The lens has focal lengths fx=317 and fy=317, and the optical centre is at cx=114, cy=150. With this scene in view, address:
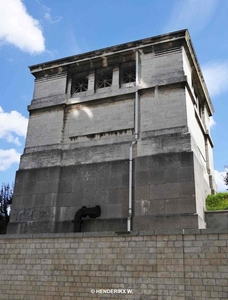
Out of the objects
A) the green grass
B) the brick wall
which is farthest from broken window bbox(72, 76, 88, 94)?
the brick wall

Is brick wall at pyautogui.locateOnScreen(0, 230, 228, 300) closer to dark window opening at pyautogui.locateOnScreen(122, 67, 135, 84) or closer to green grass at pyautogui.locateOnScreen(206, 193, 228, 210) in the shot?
green grass at pyautogui.locateOnScreen(206, 193, 228, 210)

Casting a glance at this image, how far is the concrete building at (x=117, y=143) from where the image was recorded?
11.9 meters

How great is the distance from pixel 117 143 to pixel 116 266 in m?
5.59

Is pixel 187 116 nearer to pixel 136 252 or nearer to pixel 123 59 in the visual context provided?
pixel 123 59

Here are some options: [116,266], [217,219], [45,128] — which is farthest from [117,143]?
[116,266]

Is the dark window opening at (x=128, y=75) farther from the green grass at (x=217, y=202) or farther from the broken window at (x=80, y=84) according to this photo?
the green grass at (x=217, y=202)

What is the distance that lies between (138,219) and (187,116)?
464 centimetres

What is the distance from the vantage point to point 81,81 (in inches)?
642

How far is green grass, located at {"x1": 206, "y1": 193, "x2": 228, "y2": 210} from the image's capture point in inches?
506

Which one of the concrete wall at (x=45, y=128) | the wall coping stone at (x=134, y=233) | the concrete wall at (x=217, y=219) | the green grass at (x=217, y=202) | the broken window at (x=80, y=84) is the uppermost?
the broken window at (x=80, y=84)

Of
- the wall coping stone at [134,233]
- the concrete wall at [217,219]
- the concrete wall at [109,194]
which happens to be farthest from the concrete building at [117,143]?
the wall coping stone at [134,233]

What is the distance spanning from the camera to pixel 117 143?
44.1ft

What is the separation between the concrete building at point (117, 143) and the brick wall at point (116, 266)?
229cm

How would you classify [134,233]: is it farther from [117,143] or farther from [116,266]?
[117,143]
